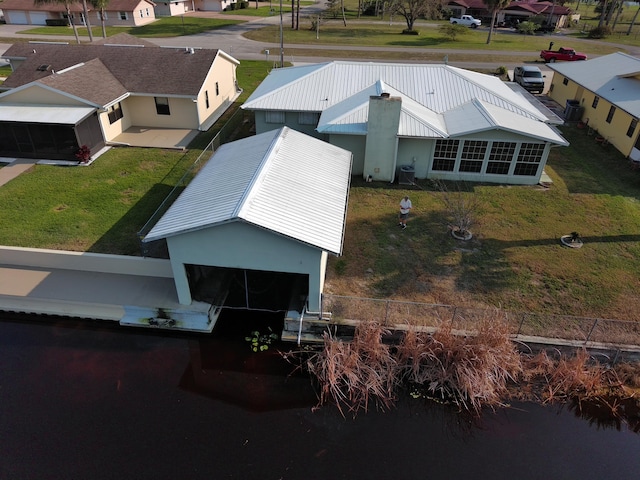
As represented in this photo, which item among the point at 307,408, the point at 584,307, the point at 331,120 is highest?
the point at 331,120

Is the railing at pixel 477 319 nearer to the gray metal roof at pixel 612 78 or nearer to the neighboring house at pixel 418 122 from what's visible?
the neighboring house at pixel 418 122

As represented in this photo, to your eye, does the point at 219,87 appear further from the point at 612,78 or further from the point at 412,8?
the point at 412,8

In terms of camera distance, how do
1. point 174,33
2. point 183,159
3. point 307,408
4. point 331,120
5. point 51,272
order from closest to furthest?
point 307,408
point 51,272
point 331,120
point 183,159
point 174,33

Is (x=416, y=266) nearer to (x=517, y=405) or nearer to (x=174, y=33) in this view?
(x=517, y=405)

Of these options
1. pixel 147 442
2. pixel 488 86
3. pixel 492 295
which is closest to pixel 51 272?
pixel 147 442

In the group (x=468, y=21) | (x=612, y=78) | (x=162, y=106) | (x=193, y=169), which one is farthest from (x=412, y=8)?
(x=193, y=169)

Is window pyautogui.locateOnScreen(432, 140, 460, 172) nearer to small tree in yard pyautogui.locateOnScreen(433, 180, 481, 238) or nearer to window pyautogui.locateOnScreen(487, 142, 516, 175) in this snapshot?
small tree in yard pyautogui.locateOnScreen(433, 180, 481, 238)
